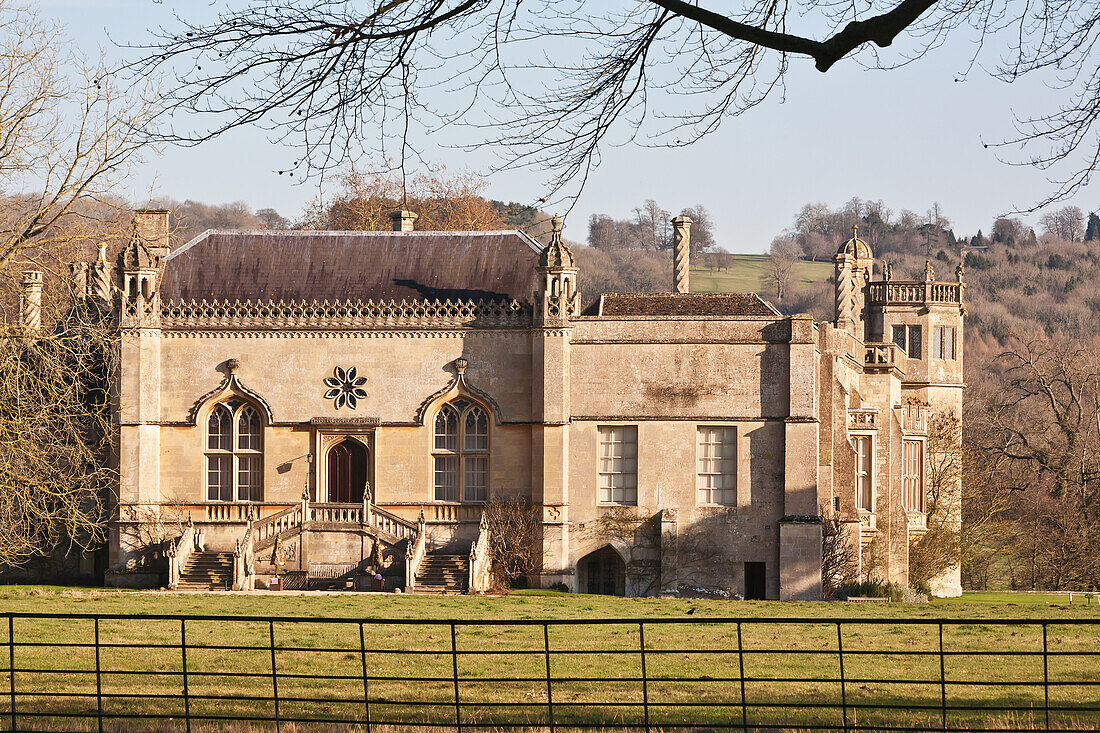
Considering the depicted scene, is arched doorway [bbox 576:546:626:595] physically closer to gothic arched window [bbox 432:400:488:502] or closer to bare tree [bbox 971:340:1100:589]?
gothic arched window [bbox 432:400:488:502]

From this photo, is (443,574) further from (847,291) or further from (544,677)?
(847,291)

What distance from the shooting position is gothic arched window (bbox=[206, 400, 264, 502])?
1494 inches

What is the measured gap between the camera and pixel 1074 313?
340ft

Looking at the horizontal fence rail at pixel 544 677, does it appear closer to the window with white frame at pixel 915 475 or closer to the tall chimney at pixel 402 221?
the window with white frame at pixel 915 475

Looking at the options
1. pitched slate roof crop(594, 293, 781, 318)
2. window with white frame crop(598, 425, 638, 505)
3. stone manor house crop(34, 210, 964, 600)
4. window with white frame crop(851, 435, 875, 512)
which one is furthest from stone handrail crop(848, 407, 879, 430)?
window with white frame crop(598, 425, 638, 505)

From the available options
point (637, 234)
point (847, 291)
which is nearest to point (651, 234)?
point (637, 234)

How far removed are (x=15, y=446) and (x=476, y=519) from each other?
19.2 metres

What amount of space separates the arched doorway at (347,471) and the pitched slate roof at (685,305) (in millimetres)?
7282

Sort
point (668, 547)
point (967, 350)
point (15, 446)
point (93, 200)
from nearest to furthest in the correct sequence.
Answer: point (15, 446), point (93, 200), point (668, 547), point (967, 350)

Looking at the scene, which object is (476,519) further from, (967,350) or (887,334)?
(967,350)

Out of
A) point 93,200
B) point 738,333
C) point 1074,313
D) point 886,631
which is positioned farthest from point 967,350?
point 93,200

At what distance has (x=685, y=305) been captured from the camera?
3822cm

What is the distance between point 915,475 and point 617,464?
12.5m

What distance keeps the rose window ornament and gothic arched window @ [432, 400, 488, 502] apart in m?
2.12
